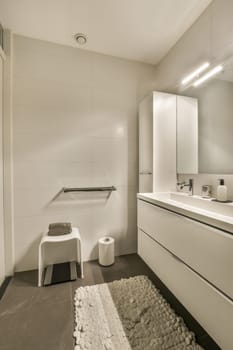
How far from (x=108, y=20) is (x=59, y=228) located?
1.97m

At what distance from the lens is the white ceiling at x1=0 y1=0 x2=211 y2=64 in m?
1.36

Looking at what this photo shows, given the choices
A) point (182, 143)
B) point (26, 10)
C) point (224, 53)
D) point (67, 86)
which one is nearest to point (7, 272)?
point (67, 86)

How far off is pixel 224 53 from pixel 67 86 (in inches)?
56.6

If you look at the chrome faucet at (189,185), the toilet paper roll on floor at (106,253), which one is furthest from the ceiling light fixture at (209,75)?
the toilet paper roll on floor at (106,253)

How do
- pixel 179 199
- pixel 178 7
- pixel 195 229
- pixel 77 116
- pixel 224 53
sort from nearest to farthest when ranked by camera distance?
pixel 195 229, pixel 224 53, pixel 178 7, pixel 179 199, pixel 77 116

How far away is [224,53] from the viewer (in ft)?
4.14

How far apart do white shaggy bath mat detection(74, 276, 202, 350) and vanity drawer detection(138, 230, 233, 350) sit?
0.19 m

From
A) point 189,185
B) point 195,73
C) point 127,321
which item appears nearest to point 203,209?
point 189,185

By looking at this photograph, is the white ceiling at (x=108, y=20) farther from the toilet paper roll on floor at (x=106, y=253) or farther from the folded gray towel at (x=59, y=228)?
the toilet paper roll on floor at (x=106, y=253)

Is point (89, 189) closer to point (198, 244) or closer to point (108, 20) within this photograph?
point (198, 244)

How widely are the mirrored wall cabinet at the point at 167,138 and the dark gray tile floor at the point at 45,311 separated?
0.95m

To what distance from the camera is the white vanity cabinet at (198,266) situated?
0.77 m

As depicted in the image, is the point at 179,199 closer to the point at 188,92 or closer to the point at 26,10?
the point at 188,92

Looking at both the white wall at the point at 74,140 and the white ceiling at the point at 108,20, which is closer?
the white ceiling at the point at 108,20
